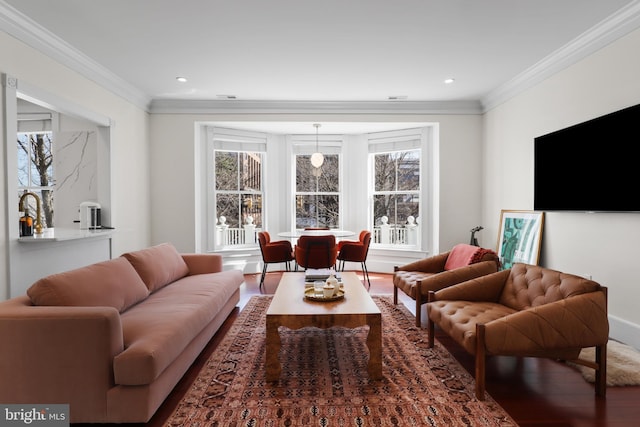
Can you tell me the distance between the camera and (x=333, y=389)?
2.37 meters

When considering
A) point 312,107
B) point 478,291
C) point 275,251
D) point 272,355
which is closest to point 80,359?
point 272,355

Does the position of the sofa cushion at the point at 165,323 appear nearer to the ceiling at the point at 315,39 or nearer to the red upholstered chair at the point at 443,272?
the red upholstered chair at the point at 443,272

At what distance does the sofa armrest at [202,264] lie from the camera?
13.8ft

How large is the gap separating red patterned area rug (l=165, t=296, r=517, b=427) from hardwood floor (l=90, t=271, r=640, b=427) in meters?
0.09

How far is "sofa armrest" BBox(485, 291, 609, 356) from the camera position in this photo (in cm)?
225

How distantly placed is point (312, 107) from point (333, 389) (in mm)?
4277

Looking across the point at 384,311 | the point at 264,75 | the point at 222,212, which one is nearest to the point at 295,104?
the point at 264,75

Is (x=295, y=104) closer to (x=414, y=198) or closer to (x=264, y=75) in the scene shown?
(x=264, y=75)

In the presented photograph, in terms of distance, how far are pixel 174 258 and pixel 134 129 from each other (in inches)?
90.2

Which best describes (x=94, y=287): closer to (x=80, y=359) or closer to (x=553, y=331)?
(x=80, y=359)

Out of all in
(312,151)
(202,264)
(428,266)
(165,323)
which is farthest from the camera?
(312,151)

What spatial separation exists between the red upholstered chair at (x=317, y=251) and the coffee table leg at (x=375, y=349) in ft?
8.26
